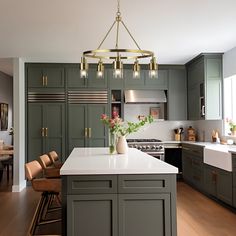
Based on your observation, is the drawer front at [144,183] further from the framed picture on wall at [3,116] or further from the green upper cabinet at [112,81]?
the framed picture on wall at [3,116]

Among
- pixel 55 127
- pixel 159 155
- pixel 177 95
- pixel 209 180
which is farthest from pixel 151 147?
pixel 55 127

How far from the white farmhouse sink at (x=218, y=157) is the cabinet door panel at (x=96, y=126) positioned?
2.31 m

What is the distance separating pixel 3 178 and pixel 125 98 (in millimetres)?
3587

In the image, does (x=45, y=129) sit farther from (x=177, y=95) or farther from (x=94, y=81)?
(x=177, y=95)

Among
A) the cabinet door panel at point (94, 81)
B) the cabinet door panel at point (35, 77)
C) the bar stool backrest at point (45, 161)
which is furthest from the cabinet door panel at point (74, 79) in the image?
the bar stool backrest at point (45, 161)

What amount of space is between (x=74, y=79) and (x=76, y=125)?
1.00 metres

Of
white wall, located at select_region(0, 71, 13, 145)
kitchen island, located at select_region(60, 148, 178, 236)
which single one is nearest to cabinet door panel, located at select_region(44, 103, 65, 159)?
white wall, located at select_region(0, 71, 13, 145)

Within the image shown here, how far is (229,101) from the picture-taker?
572 cm

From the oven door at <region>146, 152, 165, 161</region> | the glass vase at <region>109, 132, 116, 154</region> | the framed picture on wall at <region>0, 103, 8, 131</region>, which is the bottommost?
the oven door at <region>146, 152, 165, 161</region>

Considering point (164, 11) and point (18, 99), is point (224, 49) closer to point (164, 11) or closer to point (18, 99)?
point (164, 11)

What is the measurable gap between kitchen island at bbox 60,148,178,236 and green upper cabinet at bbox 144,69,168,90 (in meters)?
4.30

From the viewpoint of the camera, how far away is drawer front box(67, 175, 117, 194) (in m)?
2.62

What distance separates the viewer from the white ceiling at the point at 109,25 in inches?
134

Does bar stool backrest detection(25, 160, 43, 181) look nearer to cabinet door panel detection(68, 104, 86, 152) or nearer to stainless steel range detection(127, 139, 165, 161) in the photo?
cabinet door panel detection(68, 104, 86, 152)
